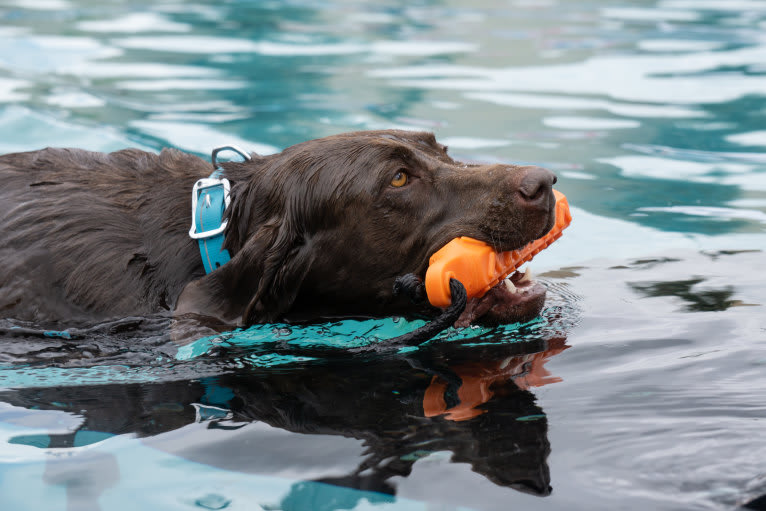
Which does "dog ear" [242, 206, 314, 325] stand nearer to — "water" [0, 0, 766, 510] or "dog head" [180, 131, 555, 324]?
"dog head" [180, 131, 555, 324]

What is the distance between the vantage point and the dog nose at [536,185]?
14.3 feet

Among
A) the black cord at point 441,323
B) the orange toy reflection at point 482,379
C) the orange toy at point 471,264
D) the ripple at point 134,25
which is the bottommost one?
the orange toy reflection at point 482,379

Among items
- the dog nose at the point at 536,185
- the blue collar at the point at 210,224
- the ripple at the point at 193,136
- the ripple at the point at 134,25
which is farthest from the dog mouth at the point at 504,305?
the ripple at the point at 134,25

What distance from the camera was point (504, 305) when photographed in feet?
15.5

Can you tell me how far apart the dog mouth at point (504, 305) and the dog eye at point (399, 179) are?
0.68m

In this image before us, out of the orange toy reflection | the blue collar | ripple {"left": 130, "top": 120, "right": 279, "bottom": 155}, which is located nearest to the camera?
the orange toy reflection

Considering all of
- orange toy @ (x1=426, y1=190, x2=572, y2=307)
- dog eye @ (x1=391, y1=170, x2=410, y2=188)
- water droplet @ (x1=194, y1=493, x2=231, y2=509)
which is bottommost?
water droplet @ (x1=194, y1=493, x2=231, y2=509)

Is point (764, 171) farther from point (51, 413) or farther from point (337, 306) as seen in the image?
point (51, 413)

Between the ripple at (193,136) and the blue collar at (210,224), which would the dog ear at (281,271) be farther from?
the ripple at (193,136)

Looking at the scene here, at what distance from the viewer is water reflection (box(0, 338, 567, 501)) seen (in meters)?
3.43

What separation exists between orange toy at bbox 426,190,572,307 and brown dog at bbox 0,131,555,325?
0.07m

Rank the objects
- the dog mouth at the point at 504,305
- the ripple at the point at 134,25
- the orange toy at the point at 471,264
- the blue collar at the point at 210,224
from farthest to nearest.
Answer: the ripple at the point at 134,25
the blue collar at the point at 210,224
the dog mouth at the point at 504,305
the orange toy at the point at 471,264

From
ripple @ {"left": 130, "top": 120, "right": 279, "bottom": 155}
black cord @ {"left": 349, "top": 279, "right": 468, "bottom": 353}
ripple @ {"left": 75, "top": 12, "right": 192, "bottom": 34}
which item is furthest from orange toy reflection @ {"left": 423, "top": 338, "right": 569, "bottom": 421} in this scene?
ripple @ {"left": 75, "top": 12, "right": 192, "bottom": 34}

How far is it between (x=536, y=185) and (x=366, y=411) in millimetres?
1308
